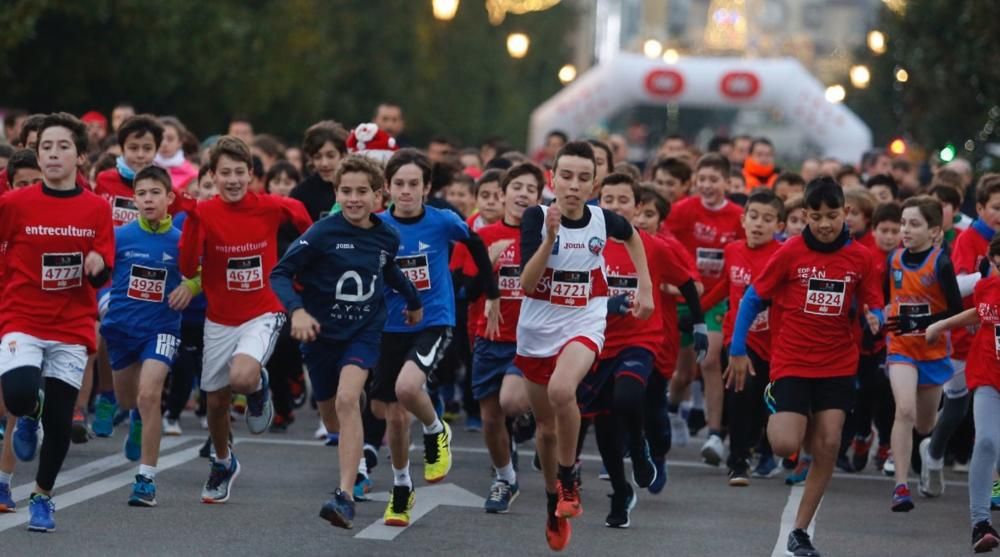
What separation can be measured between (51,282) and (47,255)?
0.14m

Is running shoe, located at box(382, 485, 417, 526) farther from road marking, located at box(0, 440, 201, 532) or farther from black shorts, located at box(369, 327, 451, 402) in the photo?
road marking, located at box(0, 440, 201, 532)

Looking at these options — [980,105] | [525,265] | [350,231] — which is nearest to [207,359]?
[350,231]

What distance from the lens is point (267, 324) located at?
37.1 feet

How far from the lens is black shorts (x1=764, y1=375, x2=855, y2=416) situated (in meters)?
10.3

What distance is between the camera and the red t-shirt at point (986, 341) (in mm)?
10836

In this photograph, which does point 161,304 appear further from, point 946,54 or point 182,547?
point 946,54

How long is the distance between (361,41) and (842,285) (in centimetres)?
4688

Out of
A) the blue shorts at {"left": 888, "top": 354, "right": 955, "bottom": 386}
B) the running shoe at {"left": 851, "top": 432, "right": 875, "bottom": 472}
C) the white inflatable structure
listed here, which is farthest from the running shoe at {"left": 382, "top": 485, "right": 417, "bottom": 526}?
the white inflatable structure

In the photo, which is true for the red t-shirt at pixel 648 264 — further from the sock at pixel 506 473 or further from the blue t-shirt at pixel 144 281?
the blue t-shirt at pixel 144 281

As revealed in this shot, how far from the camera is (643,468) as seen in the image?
11.8 m

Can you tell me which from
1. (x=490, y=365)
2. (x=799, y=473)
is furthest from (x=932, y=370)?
(x=490, y=365)

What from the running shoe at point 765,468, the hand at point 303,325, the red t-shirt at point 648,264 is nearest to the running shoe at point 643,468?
the red t-shirt at point 648,264

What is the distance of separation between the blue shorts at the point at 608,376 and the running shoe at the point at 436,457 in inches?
30.2

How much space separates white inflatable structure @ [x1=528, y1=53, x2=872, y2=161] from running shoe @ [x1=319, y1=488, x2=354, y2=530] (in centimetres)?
3311
